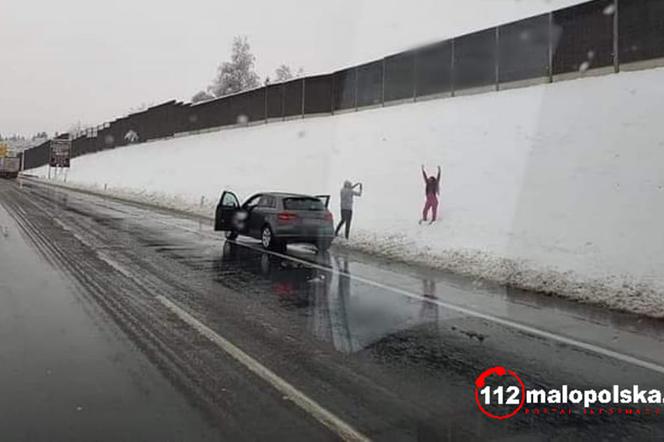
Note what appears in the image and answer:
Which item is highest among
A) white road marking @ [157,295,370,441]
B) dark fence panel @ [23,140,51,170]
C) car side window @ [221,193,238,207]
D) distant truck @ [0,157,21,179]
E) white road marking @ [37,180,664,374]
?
dark fence panel @ [23,140,51,170]

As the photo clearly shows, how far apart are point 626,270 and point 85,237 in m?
12.6

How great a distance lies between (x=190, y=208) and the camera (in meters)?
29.3

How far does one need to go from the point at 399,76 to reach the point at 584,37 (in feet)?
35.4

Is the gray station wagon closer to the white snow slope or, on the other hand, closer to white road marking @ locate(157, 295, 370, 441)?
the white snow slope

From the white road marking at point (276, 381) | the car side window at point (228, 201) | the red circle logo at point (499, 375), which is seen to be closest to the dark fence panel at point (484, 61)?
the car side window at point (228, 201)

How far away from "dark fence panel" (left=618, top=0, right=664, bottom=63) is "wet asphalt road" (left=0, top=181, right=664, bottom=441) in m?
12.5

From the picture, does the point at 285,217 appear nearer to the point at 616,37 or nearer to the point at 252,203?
the point at 252,203

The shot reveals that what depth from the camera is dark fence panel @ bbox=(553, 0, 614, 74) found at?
2041cm

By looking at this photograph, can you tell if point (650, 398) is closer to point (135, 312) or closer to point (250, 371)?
point (250, 371)

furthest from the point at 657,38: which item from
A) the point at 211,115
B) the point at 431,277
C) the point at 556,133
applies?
the point at 211,115

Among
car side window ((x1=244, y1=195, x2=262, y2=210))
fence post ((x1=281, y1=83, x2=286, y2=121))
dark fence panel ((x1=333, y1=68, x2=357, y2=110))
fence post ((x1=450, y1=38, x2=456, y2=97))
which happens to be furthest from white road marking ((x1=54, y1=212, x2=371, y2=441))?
fence post ((x1=281, y1=83, x2=286, y2=121))

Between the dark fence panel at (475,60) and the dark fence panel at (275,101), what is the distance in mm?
15122

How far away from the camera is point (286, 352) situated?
6004 millimetres

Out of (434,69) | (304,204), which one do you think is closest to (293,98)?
(434,69)
